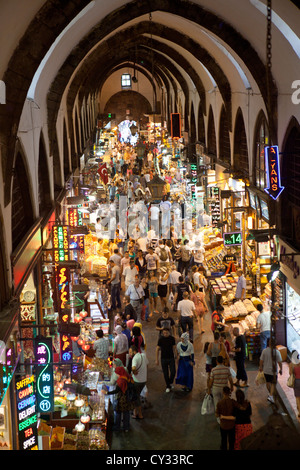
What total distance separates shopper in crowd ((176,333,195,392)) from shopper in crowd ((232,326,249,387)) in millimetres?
721

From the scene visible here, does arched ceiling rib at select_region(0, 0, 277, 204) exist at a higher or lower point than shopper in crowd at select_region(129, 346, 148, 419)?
higher

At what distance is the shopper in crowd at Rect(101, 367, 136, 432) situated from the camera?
895cm

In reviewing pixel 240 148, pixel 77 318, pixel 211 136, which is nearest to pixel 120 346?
pixel 77 318

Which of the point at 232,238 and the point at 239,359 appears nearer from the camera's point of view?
the point at 239,359

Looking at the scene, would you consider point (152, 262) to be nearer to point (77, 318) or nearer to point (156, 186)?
point (77, 318)

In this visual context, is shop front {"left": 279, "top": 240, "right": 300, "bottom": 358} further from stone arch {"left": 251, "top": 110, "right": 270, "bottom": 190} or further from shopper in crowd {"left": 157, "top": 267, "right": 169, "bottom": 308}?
shopper in crowd {"left": 157, "top": 267, "right": 169, "bottom": 308}

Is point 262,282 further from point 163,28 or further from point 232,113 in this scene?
point 163,28

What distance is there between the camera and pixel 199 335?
1299 centimetres

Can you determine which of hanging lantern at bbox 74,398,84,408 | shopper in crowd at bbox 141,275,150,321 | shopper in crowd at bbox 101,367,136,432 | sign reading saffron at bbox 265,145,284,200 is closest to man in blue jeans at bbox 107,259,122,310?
shopper in crowd at bbox 141,275,150,321

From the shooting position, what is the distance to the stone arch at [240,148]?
1734 cm

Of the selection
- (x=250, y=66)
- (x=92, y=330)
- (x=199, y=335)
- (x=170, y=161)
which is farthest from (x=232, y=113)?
(x=170, y=161)

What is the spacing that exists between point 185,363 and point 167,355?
1.11 ft

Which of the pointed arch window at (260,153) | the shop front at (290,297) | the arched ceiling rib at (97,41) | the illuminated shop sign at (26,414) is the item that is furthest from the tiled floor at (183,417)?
the pointed arch window at (260,153)

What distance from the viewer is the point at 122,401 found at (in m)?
8.92
